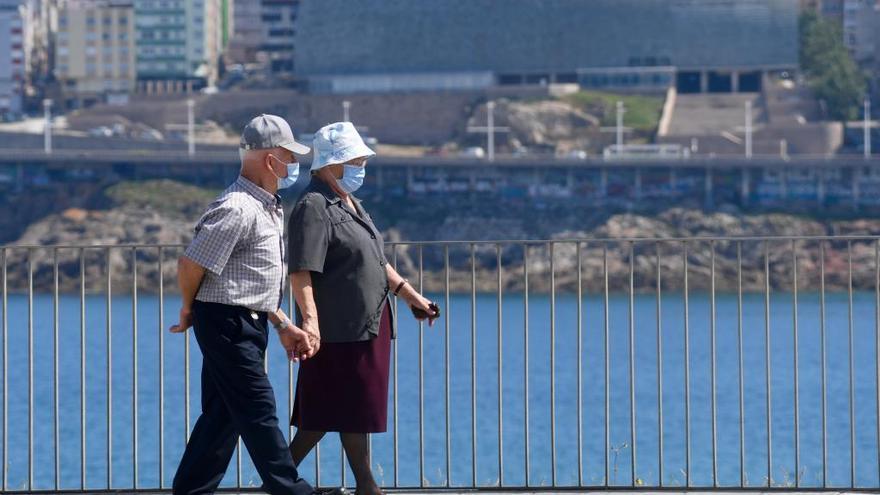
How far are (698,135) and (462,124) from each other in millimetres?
14089

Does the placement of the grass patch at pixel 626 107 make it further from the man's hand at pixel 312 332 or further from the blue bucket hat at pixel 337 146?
the man's hand at pixel 312 332

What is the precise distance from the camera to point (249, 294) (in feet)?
27.7

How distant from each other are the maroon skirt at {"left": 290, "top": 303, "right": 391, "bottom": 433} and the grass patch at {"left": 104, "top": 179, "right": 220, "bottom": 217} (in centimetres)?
8331

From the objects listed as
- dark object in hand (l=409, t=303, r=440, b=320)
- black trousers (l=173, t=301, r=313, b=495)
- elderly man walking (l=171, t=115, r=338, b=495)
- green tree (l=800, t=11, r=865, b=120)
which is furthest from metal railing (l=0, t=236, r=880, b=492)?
green tree (l=800, t=11, r=865, b=120)

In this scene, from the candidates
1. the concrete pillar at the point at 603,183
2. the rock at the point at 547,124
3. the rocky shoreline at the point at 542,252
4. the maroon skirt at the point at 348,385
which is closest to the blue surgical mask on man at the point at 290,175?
the maroon skirt at the point at 348,385

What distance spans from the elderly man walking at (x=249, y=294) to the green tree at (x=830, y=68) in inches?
3698

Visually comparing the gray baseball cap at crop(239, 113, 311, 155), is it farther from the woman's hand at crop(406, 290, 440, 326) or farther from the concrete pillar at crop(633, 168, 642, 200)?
the concrete pillar at crop(633, 168, 642, 200)

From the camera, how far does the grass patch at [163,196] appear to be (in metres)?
93.7

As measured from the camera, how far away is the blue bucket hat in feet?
29.1

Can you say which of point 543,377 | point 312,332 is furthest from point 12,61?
point 312,332

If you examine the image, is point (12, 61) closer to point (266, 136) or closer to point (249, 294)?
point (266, 136)

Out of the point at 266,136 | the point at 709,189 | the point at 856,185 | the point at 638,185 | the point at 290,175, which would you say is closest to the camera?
the point at 266,136

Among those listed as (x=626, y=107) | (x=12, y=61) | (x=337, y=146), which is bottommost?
(x=626, y=107)

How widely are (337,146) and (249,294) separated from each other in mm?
842
